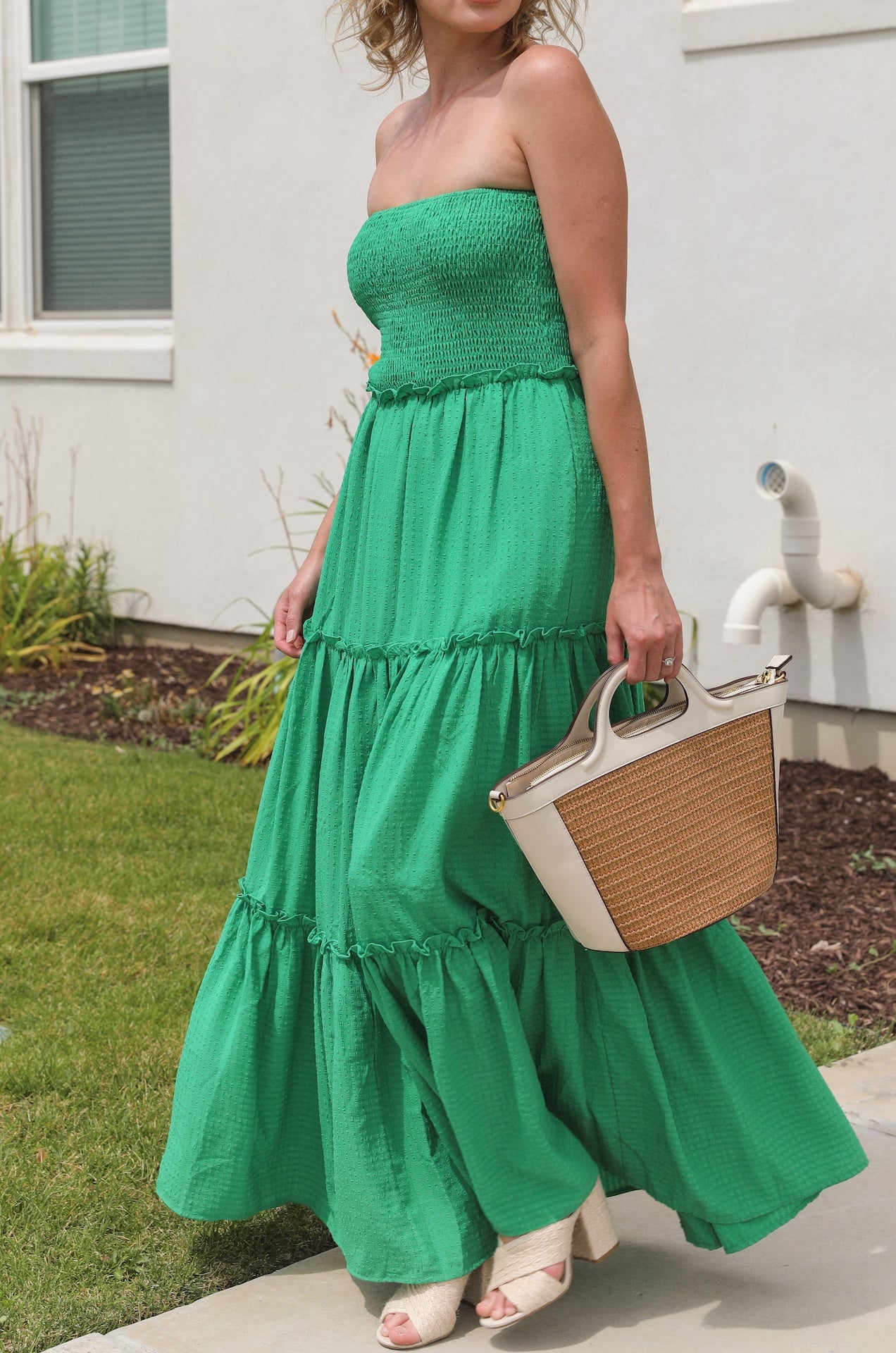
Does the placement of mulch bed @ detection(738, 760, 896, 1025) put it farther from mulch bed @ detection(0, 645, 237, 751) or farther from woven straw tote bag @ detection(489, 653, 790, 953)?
mulch bed @ detection(0, 645, 237, 751)

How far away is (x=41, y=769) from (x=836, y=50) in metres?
3.54

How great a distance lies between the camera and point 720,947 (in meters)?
2.30

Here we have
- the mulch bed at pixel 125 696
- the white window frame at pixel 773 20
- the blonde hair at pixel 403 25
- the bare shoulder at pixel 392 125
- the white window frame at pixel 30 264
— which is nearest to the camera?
the blonde hair at pixel 403 25

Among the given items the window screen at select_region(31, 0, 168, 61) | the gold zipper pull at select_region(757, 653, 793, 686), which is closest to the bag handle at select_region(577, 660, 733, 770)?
the gold zipper pull at select_region(757, 653, 793, 686)

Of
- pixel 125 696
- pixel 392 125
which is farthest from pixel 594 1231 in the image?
pixel 125 696

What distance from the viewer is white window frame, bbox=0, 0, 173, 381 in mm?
7551

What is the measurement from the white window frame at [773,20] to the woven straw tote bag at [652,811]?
329 centimetres

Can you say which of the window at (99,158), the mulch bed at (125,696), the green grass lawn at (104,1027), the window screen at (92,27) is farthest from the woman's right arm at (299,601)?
the window screen at (92,27)

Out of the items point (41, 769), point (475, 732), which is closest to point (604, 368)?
point (475, 732)

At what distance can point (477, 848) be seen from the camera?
85.0 inches

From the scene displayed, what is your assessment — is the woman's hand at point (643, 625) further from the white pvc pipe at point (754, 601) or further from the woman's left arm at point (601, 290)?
the white pvc pipe at point (754, 601)

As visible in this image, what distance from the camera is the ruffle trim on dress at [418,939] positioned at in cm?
213

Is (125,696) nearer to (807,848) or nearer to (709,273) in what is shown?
(709,273)

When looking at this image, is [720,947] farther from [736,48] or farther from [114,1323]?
[736,48]
